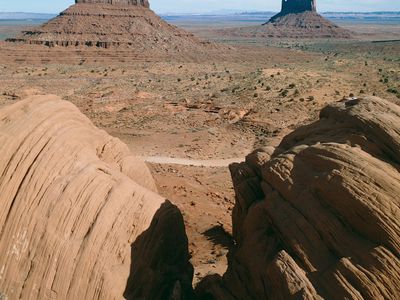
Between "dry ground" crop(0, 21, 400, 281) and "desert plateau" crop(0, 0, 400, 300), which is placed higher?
"desert plateau" crop(0, 0, 400, 300)

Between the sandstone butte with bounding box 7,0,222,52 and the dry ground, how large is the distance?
52.6ft

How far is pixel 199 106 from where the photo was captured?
44.6 meters

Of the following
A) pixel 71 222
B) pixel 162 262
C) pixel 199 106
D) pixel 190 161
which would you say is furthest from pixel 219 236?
pixel 199 106

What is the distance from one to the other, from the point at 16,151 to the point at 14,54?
300ft

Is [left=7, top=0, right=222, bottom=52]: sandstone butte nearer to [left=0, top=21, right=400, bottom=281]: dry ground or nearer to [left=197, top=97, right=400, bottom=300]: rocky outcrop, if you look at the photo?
[left=0, top=21, right=400, bottom=281]: dry ground

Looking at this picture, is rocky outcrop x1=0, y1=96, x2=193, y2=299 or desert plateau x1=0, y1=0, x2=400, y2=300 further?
rocky outcrop x1=0, y1=96, x2=193, y2=299

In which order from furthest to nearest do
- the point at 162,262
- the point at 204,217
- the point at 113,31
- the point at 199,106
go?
the point at 113,31
the point at 199,106
the point at 204,217
the point at 162,262

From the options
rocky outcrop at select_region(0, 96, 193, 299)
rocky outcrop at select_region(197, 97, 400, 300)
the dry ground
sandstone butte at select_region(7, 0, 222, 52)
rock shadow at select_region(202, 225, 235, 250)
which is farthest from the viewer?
sandstone butte at select_region(7, 0, 222, 52)

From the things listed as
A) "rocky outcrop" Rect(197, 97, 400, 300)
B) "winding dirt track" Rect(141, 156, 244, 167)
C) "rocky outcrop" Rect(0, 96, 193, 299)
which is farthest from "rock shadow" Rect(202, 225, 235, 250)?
"winding dirt track" Rect(141, 156, 244, 167)

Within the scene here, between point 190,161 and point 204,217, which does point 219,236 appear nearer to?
point 204,217

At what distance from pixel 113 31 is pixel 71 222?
103552 millimetres

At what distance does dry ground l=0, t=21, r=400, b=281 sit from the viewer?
70.5ft

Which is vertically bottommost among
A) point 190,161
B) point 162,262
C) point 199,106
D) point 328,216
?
point 190,161

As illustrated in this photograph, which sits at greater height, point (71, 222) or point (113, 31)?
point (113, 31)
